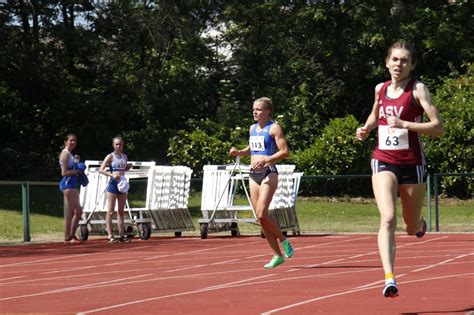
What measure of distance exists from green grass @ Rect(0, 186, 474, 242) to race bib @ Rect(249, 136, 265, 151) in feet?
31.3

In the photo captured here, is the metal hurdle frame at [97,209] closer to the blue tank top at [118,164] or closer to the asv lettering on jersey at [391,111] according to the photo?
the blue tank top at [118,164]

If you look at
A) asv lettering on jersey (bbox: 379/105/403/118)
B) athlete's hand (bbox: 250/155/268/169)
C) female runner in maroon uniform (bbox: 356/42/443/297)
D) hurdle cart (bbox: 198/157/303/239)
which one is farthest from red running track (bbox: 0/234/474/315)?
hurdle cart (bbox: 198/157/303/239)

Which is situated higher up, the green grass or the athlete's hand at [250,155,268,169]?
the athlete's hand at [250,155,268,169]

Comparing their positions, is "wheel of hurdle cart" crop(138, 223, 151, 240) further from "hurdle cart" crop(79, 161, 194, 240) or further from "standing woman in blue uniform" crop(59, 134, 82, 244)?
"standing woman in blue uniform" crop(59, 134, 82, 244)

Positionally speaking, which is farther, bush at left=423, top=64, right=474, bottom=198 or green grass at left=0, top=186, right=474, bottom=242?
bush at left=423, top=64, right=474, bottom=198

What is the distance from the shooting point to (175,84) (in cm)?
3684

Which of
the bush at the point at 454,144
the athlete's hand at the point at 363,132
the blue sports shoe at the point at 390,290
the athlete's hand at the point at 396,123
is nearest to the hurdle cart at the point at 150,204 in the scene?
the bush at the point at 454,144

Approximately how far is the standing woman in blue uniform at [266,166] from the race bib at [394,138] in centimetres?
422

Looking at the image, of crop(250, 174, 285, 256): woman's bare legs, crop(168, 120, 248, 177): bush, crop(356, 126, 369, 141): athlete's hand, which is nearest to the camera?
crop(356, 126, 369, 141): athlete's hand

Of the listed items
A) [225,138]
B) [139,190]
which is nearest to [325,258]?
[139,190]

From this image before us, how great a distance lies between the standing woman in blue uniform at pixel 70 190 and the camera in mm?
20734

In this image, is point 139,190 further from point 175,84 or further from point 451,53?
point 451,53

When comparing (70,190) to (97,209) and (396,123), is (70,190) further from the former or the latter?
(396,123)

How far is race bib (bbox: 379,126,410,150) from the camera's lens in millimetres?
9133
